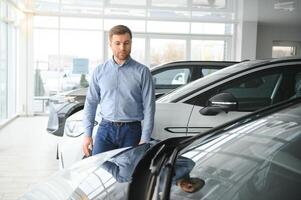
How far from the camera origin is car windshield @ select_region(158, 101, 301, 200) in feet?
5.46

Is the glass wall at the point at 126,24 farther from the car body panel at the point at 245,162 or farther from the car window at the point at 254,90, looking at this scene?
the car body panel at the point at 245,162

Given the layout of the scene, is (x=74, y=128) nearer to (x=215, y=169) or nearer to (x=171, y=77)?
(x=215, y=169)

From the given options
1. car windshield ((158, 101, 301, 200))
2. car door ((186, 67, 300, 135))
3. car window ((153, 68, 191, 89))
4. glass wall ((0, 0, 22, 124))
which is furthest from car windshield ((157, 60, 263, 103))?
glass wall ((0, 0, 22, 124))

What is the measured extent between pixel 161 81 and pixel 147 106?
16.3ft

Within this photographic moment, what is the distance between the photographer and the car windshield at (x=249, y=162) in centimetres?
167

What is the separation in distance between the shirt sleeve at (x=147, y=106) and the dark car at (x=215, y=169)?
3.47 ft

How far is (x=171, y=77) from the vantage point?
8.46 meters

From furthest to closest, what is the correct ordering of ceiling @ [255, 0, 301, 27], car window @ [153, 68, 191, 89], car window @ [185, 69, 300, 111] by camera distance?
1. ceiling @ [255, 0, 301, 27]
2. car window @ [153, 68, 191, 89]
3. car window @ [185, 69, 300, 111]

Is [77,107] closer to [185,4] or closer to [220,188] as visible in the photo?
[220,188]

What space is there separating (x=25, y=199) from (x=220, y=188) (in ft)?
3.60

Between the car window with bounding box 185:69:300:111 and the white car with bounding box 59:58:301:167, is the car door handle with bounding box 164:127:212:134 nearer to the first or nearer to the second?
the white car with bounding box 59:58:301:167

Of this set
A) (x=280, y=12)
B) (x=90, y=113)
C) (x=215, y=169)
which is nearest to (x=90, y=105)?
(x=90, y=113)

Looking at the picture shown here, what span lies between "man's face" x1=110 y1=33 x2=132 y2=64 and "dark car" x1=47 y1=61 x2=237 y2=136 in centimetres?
364

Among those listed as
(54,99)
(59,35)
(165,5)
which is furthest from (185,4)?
(54,99)
